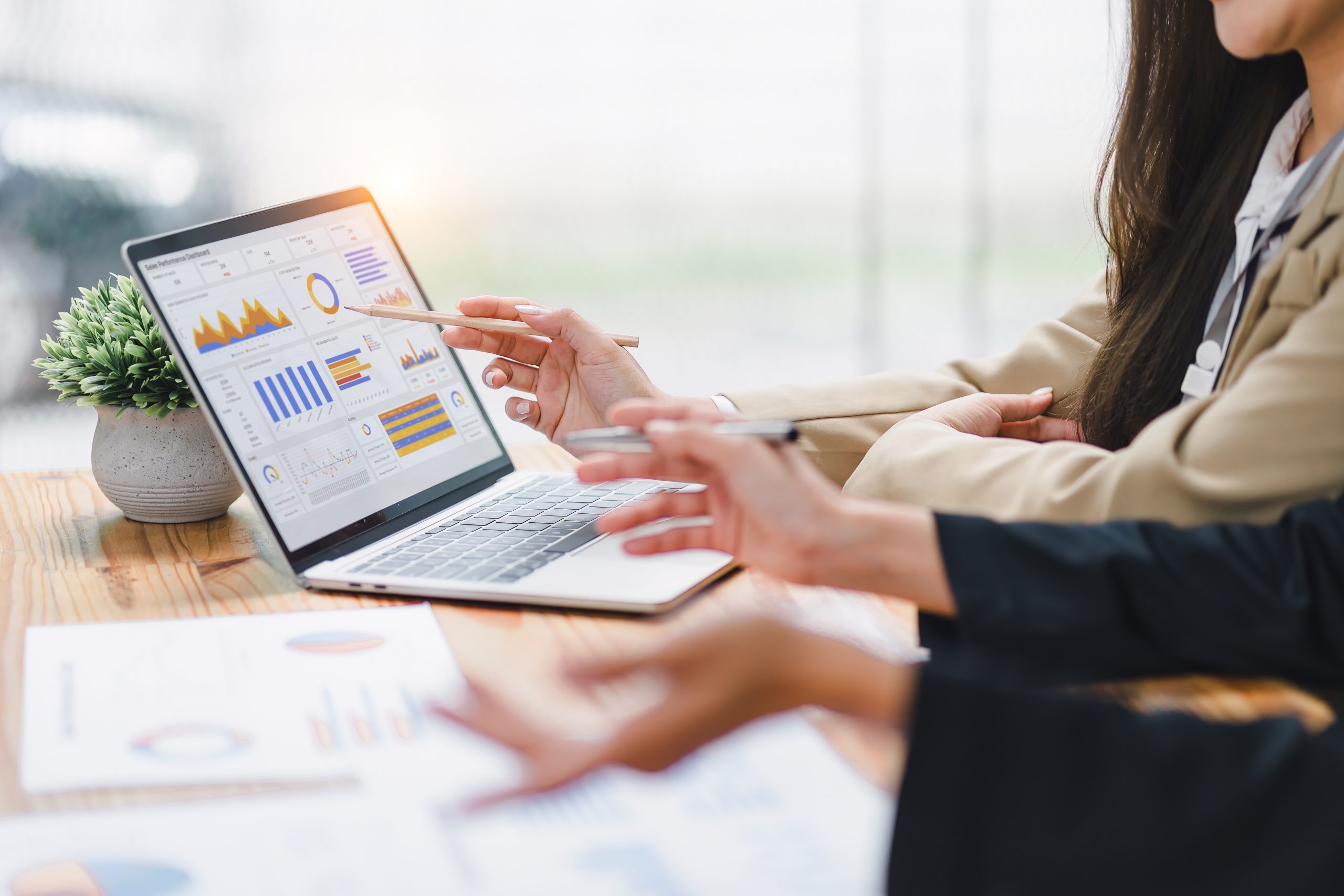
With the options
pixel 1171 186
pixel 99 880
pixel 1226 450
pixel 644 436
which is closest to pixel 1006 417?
pixel 1171 186

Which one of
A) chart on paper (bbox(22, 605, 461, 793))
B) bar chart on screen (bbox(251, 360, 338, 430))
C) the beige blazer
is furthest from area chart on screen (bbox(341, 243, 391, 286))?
the beige blazer

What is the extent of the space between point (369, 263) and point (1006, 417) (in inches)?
22.7

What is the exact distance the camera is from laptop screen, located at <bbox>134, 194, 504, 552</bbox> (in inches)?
31.5

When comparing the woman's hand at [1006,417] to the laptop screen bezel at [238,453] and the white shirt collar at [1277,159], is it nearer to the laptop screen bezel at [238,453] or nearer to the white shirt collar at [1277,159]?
the white shirt collar at [1277,159]

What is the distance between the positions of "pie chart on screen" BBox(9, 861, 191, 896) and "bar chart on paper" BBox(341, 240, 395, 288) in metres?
0.56

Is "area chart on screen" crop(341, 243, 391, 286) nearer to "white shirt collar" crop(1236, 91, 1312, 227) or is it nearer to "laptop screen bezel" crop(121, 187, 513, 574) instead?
"laptop screen bezel" crop(121, 187, 513, 574)

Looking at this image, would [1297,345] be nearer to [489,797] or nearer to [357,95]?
[489,797]

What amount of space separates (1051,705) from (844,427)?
25.2 inches

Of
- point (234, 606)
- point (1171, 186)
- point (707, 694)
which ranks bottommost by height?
point (234, 606)

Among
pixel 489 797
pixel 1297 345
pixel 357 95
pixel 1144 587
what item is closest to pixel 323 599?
pixel 489 797

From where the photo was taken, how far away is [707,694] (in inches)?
15.7

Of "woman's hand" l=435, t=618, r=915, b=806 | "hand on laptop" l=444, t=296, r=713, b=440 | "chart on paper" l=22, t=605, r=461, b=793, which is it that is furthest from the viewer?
"hand on laptop" l=444, t=296, r=713, b=440

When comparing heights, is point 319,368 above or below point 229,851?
above

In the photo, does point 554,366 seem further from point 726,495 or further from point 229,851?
point 229,851
